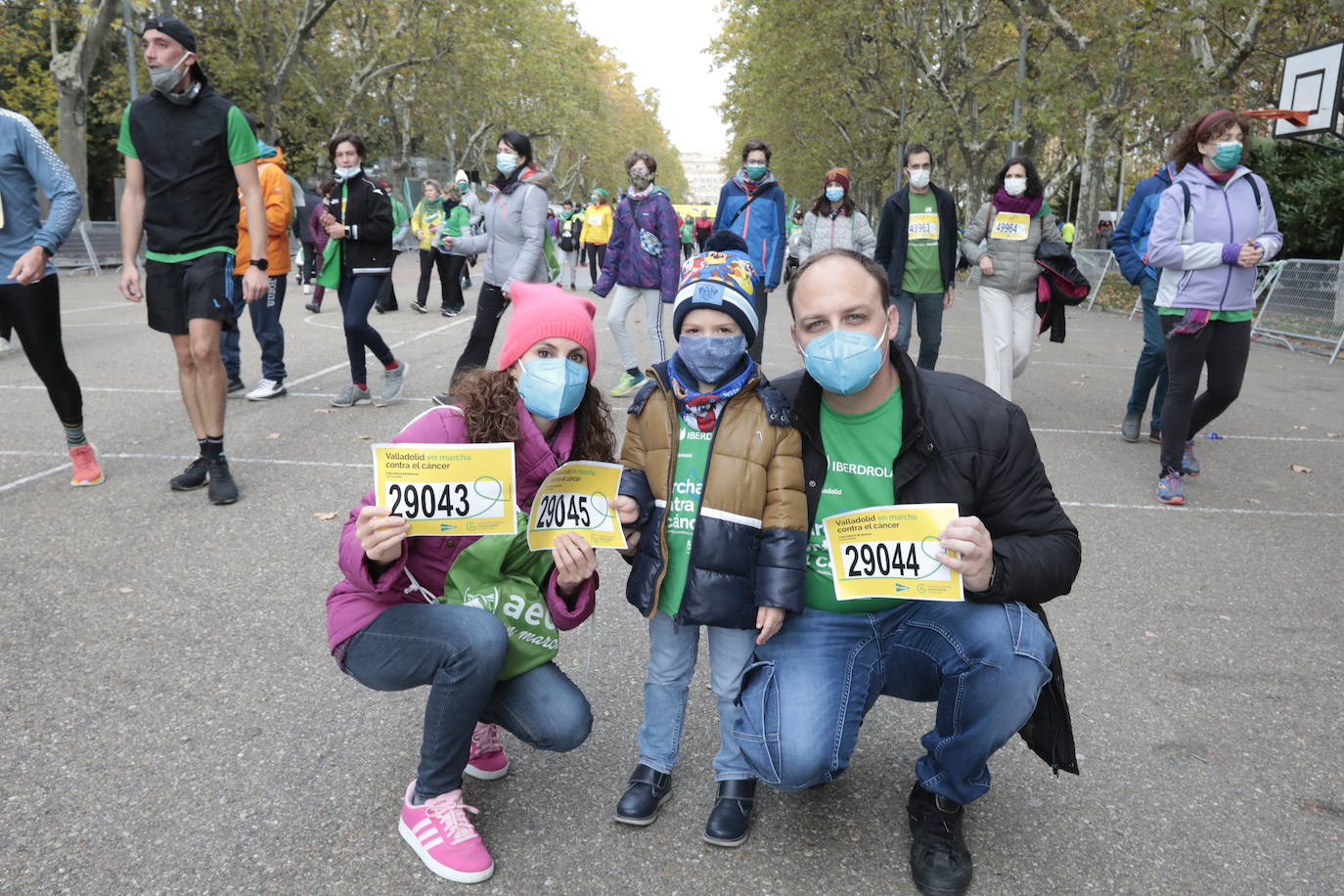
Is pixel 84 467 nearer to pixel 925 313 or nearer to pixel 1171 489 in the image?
pixel 925 313

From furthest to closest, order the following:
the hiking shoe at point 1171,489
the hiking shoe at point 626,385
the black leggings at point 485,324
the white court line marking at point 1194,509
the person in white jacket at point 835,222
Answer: the person in white jacket at point 835,222
the hiking shoe at point 626,385
the black leggings at point 485,324
the hiking shoe at point 1171,489
the white court line marking at point 1194,509

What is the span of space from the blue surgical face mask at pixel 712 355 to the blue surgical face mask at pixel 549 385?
0.99 feet

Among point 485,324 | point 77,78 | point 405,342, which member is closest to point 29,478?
point 485,324

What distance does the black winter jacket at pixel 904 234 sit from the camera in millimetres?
7812

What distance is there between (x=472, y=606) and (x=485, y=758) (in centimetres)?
55

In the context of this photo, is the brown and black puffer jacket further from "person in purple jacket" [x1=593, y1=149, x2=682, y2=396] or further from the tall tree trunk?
the tall tree trunk

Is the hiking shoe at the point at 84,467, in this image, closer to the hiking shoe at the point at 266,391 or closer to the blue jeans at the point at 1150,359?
the hiking shoe at the point at 266,391

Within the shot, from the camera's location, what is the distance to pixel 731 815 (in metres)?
2.59

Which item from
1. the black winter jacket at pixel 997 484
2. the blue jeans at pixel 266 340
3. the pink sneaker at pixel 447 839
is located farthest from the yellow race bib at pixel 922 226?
the pink sneaker at pixel 447 839

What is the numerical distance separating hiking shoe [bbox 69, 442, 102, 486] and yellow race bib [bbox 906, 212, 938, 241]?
227 inches

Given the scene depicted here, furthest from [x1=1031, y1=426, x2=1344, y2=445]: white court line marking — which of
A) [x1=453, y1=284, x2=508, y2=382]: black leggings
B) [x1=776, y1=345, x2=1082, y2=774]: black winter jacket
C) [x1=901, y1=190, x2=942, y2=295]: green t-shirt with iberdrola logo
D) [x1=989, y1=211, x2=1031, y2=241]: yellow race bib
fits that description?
[x1=776, y1=345, x2=1082, y2=774]: black winter jacket

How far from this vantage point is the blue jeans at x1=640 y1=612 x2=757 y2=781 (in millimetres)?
2684

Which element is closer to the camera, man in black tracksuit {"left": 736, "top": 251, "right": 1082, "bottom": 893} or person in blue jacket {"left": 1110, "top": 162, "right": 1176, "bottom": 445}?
man in black tracksuit {"left": 736, "top": 251, "right": 1082, "bottom": 893}

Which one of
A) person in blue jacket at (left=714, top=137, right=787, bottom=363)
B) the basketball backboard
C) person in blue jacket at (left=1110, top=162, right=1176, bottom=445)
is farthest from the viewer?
the basketball backboard
